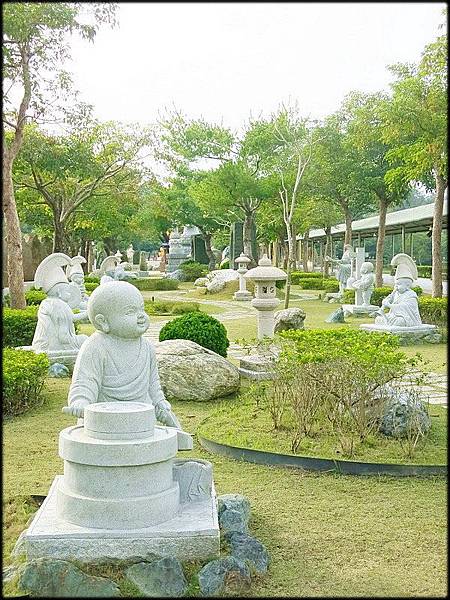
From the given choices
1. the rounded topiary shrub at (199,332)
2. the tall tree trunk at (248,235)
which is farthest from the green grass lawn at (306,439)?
the tall tree trunk at (248,235)

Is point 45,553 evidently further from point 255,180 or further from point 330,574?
point 255,180

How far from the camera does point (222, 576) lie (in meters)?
3.77

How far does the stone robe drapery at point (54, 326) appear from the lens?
34.3 ft

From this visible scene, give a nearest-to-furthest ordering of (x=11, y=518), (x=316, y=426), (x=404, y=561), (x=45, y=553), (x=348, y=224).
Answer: (x=45, y=553) → (x=404, y=561) → (x=11, y=518) → (x=316, y=426) → (x=348, y=224)

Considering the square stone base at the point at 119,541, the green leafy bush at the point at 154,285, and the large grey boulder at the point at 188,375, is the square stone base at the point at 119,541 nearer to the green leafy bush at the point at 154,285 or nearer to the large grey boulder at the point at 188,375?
the large grey boulder at the point at 188,375

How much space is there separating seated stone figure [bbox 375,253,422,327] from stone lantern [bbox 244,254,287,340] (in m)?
3.80

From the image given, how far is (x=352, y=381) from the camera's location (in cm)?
640

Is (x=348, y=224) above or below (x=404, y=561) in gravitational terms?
above

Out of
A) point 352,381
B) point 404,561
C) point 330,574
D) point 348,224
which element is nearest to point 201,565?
point 330,574

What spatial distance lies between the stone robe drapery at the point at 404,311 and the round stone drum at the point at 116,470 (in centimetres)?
1085

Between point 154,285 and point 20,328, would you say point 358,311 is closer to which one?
point 20,328

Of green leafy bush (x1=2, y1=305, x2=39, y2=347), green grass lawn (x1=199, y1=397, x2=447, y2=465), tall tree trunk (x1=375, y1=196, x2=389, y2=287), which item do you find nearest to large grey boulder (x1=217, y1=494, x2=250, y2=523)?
green grass lawn (x1=199, y1=397, x2=447, y2=465)

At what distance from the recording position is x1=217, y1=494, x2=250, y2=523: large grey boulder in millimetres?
A: 4535

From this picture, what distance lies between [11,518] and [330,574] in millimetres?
2266
